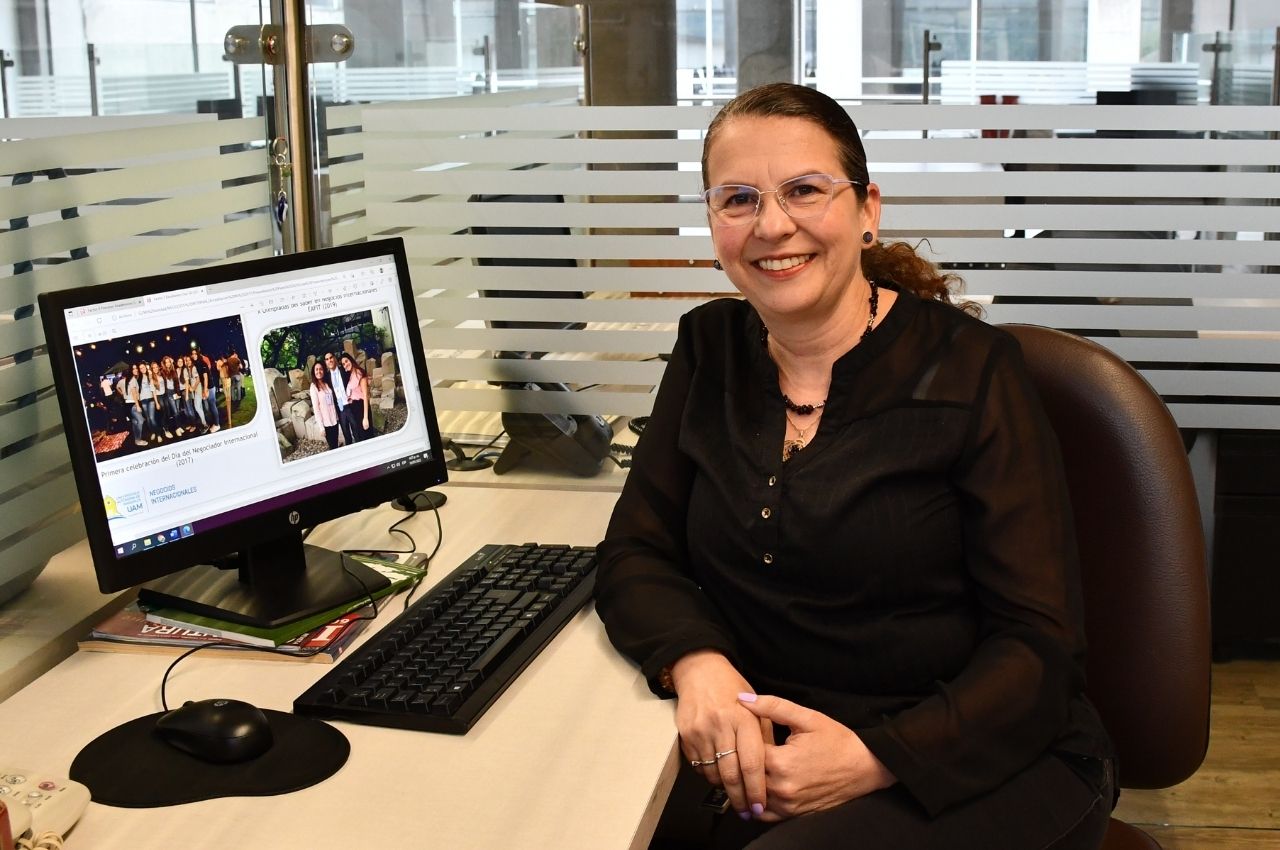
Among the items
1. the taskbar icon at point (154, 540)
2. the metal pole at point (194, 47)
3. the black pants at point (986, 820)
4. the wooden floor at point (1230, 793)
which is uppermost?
the metal pole at point (194, 47)

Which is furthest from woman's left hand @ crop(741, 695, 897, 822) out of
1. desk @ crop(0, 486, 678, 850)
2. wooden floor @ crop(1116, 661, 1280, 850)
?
wooden floor @ crop(1116, 661, 1280, 850)

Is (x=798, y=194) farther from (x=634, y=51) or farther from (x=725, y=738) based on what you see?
(x=634, y=51)

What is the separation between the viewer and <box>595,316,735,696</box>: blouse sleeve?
1693 mm

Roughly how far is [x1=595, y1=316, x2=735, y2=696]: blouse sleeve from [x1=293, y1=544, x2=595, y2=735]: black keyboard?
90 millimetres

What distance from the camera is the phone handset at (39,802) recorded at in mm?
1258

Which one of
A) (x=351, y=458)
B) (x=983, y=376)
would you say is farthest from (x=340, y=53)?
(x=983, y=376)

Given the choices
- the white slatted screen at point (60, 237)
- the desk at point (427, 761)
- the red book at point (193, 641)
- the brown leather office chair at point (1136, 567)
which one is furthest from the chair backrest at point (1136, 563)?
the white slatted screen at point (60, 237)

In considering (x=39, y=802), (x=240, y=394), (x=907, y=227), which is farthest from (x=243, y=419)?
(x=907, y=227)

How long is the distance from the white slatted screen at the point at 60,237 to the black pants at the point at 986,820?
1.04 m

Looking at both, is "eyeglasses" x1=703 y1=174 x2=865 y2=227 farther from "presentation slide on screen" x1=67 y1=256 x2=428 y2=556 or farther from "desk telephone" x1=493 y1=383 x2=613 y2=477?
"desk telephone" x1=493 y1=383 x2=613 y2=477

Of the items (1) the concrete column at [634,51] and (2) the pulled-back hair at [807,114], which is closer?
(2) the pulled-back hair at [807,114]

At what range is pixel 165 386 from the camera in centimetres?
173

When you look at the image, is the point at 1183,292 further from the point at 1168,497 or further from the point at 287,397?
the point at 287,397

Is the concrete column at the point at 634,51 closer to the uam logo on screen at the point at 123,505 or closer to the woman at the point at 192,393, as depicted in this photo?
the woman at the point at 192,393
